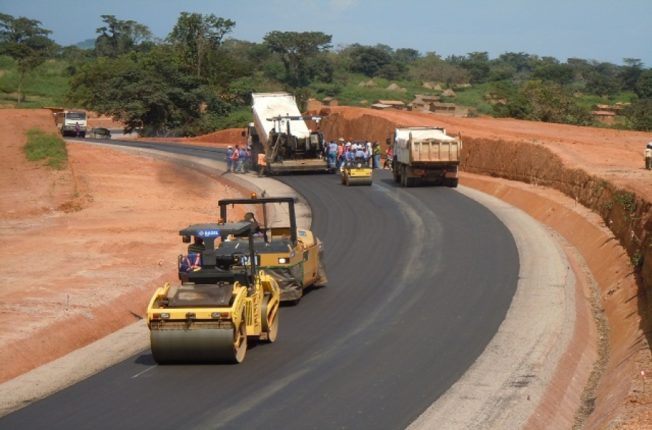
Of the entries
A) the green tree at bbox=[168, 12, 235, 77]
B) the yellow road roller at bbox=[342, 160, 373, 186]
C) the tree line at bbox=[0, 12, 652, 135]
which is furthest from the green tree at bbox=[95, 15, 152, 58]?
the yellow road roller at bbox=[342, 160, 373, 186]

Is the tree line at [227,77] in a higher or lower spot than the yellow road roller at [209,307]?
higher

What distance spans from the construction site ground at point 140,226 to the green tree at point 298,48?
70637 millimetres

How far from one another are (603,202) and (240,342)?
58.8 feet

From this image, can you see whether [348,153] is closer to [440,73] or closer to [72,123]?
[72,123]

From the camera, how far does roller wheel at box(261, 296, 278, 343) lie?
16.6 meters

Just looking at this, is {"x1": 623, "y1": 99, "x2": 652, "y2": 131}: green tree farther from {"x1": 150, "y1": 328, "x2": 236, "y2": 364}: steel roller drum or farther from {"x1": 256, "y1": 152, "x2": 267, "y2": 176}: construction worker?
{"x1": 150, "y1": 328, "x2": 236, "y2": 364}: steel roller drum

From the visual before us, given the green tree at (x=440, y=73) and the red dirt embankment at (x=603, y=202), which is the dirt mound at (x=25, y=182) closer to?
the red dirt embankment at (x=603, y=202)

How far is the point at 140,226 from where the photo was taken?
32625 millimetres

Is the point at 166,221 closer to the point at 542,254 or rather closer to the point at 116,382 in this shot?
the point at 542,254

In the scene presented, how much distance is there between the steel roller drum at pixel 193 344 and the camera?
49.8ft

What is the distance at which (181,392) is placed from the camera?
14.4 metres

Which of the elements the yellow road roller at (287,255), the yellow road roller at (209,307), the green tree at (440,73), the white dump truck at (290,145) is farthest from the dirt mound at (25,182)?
the green tree at (440,73)

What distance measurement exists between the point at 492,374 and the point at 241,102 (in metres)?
82.9

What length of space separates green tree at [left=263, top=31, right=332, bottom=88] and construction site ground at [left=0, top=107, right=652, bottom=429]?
70.6 meters
